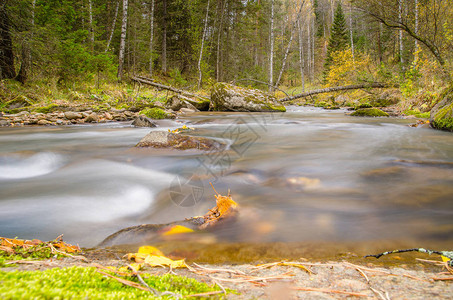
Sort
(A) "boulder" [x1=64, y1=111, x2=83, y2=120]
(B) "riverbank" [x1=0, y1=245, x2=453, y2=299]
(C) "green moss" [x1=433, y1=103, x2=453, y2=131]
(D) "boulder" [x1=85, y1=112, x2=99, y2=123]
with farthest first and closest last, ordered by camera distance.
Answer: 1. (D) "boulder" [x1=85, y1=112, x2=99, y2=123]
2. (A) "boulder" [x1=64, y1=111, x2=83, y2=120]
3. (C) "green moss" [x1=433, y1=103, x2=453, y2=131]
4. (B) "riverbank" [x1=0, y1=245, x2=453, y2=299]

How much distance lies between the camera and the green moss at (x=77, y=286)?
2.15 ft

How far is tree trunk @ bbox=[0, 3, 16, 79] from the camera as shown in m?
9.43

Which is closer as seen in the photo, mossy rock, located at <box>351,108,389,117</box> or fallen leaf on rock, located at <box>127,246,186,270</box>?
fallen leaf on rock, located at <box>127,246,186,270</box>

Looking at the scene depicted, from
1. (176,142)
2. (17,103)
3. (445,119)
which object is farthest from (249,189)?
(17,103)

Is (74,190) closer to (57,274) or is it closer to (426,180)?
(57,274)

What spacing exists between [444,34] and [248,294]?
40.8ft

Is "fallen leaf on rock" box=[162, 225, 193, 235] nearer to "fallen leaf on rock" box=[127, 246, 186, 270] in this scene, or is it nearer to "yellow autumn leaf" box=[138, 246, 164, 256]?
"yellow autumn leaf" box=[138, 246, 164, 256]

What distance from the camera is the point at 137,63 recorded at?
2119 centimetres

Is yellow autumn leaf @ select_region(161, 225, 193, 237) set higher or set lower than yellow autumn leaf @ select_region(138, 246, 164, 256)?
higher

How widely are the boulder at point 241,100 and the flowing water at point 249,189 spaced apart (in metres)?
7.57

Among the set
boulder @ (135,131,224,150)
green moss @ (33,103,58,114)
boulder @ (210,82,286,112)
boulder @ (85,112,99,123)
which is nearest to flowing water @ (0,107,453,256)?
boulder @ (135,131,224,150)

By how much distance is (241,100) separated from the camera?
12531 millimetres

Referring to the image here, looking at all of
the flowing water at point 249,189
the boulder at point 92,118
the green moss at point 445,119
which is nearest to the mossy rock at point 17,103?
the boulder at point 92,118

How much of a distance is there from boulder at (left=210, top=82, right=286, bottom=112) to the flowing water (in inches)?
298
